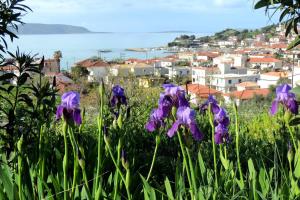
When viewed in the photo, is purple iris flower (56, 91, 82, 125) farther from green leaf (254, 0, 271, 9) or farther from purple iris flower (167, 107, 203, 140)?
green leaf (254, 0, 271, 9)

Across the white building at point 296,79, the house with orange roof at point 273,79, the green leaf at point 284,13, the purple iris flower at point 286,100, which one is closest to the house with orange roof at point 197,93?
the house with orange roof at point 273,79

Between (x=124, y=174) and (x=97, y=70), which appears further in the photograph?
(x=97, y=70)

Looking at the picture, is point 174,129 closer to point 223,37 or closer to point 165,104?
point 165,104

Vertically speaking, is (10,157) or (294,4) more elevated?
(294,4)

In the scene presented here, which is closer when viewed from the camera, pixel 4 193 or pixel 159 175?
pixel 4 193

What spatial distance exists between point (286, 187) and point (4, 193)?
113cm

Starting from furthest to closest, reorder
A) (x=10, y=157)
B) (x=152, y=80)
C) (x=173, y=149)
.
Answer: (x=152, y=80)
(x=173, y=149)
(x=10, y=157)

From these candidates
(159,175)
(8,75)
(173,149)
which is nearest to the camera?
(8,75)

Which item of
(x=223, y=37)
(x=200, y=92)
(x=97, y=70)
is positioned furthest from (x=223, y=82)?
(x=223, y=37)

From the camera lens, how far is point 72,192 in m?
1.51

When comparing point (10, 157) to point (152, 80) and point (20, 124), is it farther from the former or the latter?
point (152, 80)

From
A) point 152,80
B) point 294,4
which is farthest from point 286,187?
point 152,80

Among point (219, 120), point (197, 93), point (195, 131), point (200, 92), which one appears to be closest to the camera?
point (195, 131)

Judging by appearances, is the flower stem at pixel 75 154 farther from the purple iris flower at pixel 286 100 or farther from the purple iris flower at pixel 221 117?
the purple iris flower at pixel 286 100
